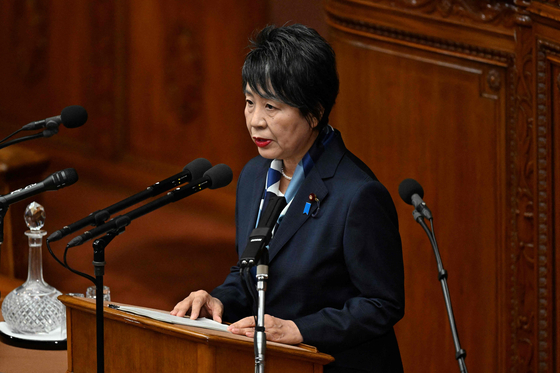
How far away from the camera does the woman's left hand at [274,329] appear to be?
1615 mm

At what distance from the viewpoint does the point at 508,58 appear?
3.39m

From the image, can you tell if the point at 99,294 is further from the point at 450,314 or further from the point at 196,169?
the point at 450,314

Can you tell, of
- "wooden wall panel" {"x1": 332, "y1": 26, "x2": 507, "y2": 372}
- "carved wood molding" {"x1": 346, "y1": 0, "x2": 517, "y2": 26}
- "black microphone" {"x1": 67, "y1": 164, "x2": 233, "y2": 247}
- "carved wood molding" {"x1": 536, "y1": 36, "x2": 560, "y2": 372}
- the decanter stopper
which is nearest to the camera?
"black microphone" {"x1": 67, "y1": 164, "x2": 233, "y2": 247}

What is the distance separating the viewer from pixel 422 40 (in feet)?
11.5

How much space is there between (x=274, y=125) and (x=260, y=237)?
40 cm

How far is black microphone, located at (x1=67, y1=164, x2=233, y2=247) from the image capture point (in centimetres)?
156

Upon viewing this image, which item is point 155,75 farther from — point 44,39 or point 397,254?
point 397,254

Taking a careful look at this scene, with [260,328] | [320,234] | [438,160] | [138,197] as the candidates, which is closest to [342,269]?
[320,234]

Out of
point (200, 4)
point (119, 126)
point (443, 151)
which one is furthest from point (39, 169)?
point (443, 151)

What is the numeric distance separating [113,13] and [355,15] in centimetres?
127

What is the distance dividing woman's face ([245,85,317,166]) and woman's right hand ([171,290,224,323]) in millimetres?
411

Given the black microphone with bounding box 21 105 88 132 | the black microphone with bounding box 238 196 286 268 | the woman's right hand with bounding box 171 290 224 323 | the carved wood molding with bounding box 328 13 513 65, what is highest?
the carved wood molding with bounding box 328 13 513 65

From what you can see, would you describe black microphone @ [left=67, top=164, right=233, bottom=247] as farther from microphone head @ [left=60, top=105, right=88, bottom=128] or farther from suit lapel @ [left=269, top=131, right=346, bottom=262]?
microphone head @ [left=60, top=105, right=88, bottom=128]

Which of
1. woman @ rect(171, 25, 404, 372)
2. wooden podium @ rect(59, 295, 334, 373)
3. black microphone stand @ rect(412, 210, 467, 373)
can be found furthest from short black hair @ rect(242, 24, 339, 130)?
wooden podium @ rect(59, 295, 334, 373)
